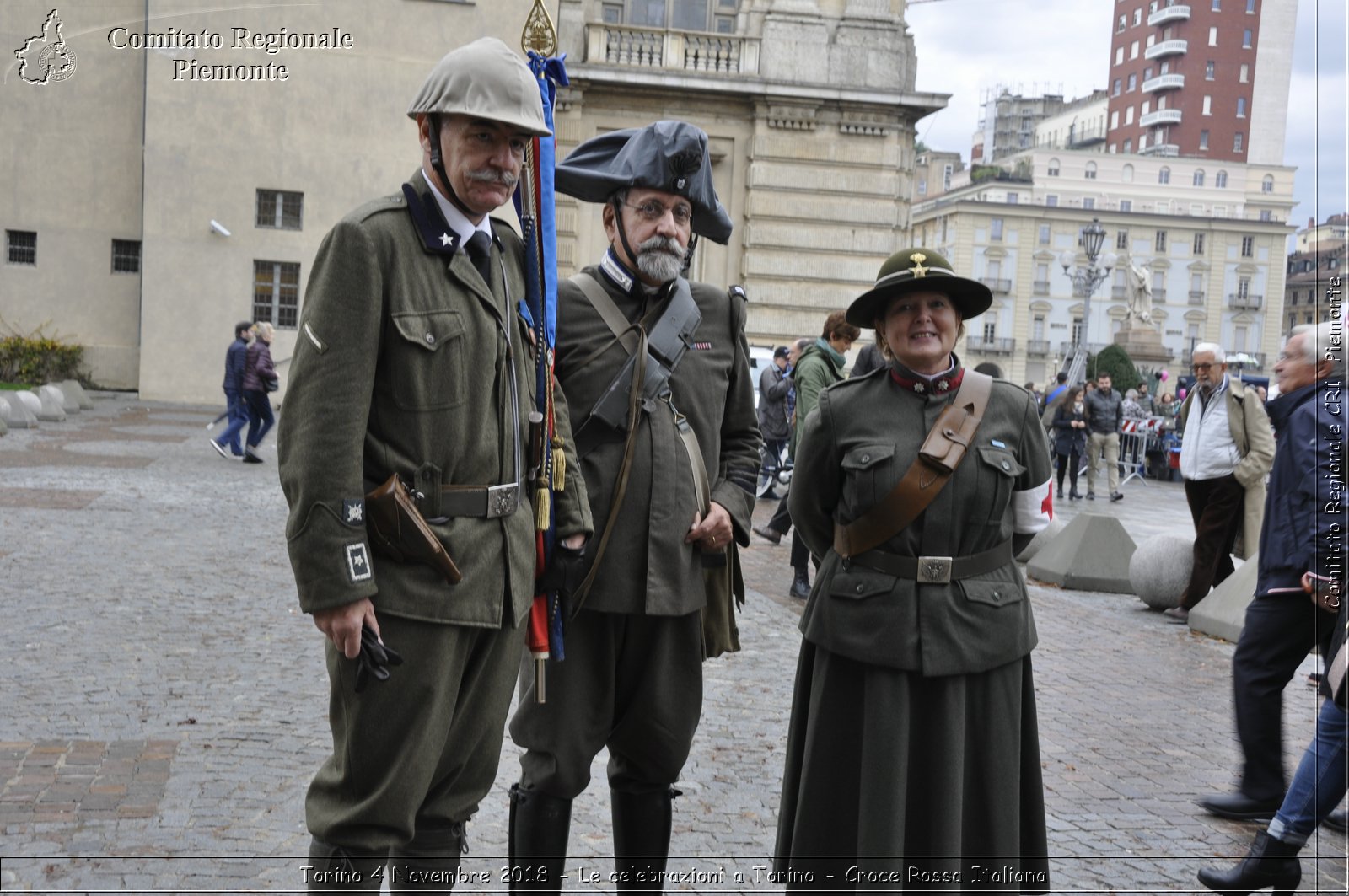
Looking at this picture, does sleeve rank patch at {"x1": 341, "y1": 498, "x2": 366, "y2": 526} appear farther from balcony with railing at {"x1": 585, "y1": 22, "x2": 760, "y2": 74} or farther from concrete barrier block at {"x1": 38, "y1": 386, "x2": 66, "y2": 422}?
balcony with railing at {"x1": 585, "y1": 22, "x2": 760, "y2": 74}

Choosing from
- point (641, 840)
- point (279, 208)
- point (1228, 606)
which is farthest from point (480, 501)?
point (279, 208)

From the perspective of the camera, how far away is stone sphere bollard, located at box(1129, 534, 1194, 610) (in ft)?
36.2

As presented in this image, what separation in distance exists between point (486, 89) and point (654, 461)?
4.19ft

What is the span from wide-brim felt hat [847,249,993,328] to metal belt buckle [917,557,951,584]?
29.3 inches

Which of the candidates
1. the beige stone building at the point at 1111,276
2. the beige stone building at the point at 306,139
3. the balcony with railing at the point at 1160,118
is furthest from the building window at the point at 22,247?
the balcony with railing at the point at 1160,118

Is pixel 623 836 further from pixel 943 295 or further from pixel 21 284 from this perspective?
pixel 21 284

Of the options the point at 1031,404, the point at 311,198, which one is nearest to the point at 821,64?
the point at 311,198

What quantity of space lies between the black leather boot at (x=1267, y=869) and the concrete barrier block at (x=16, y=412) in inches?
805

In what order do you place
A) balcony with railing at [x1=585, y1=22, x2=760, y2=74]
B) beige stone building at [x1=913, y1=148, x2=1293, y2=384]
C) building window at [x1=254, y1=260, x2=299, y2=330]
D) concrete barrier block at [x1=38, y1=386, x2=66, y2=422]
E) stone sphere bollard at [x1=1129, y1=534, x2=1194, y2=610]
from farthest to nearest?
beige stone building at [x1=913, y1=148, x2=1293, y2=384]
balcony with railing at [x1=585, y1=22, x2=760, y2=74]
building window at [x1=254, y1=260, x2=299, y2=330]
concrete barrier block at [x1=38, y1=386, x2=66, y2=422]
stone sphere bollard at [x1=1129, y1=534, x2=1194, y2=610]

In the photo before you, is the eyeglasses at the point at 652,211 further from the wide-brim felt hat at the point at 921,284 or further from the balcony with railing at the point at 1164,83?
the balcony with railing at the point at 1164,83

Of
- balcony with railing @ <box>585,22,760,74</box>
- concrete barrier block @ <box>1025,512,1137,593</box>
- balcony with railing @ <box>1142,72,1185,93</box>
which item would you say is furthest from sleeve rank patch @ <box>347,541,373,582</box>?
balcony with railing @ <box>1142,72,1185,93</box>

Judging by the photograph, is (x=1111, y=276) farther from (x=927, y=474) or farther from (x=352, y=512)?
(x=352, y=512)

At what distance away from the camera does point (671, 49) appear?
30.8 meters

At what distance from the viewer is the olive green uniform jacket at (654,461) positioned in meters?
3.93
